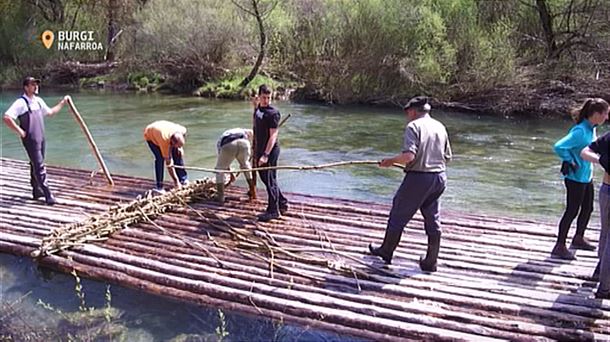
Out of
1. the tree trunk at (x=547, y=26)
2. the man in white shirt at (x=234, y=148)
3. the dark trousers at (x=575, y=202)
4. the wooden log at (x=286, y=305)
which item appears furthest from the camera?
the tree trunk at (x=547, y=26)

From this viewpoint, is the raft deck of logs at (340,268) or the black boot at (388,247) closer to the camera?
the raft deck of logs at (340,268)

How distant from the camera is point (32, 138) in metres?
7.02

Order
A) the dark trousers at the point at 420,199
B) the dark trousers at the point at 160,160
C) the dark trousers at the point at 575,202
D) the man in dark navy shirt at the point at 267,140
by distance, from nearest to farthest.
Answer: the dark trousers at the point at 420,199, the dark trousers at the point at 575,202, the man in dark navy shirt at the point at 267,140, the dark trousers at the point at 160,160

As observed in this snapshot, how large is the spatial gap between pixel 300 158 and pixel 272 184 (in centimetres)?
708

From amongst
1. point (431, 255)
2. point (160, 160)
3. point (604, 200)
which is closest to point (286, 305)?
point (431, 255)

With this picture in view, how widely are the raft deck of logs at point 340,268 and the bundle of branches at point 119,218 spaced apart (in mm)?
104

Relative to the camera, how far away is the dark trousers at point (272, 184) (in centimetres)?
650

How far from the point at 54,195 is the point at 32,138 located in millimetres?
1090

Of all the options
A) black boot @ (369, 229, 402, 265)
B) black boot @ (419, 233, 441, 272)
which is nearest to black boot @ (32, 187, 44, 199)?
black boot @ (369, 229, 402, 265)

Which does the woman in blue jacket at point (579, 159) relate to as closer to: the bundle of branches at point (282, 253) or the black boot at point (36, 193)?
the bundle of branches at point (282, 253)

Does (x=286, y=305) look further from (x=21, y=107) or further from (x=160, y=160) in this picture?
(x=21, y=107)

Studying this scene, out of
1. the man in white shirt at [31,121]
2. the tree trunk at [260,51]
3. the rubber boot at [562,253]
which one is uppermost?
the tree trunk at [260,51]

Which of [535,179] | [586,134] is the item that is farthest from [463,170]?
[586,134]

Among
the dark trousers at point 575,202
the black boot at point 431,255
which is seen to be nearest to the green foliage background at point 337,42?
the dark trousers at point 575,202
